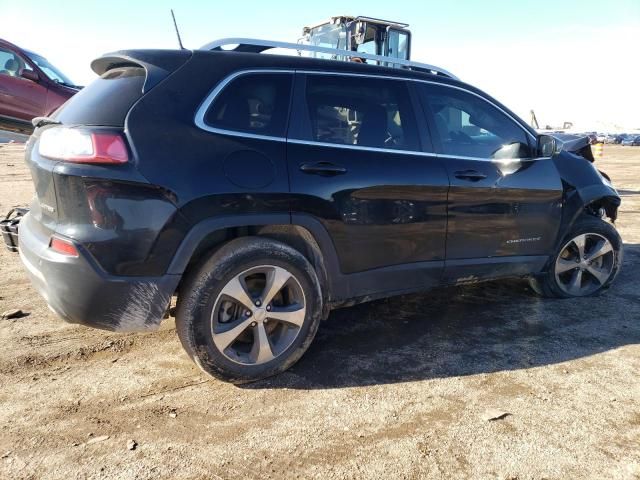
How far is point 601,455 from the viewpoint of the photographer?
228cm

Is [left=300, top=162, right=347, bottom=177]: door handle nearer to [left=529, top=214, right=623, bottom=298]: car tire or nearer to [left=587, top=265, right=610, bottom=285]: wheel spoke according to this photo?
[left=529, top=214, right=623, bottom=298]: car tire

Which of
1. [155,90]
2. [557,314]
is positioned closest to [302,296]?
[155,90]

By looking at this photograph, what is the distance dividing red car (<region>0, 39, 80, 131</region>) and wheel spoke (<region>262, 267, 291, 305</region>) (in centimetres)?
738

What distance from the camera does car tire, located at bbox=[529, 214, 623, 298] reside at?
167 inches

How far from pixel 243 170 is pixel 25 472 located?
5.68ft

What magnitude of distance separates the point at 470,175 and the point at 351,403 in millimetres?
1841

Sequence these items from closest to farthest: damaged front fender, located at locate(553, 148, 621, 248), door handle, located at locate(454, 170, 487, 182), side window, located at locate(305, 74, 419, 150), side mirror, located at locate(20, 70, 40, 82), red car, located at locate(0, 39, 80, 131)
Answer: side window, located at locate(305, 74, 419, 150) → door handle, located at locate(454, 170, 487, 182) → damaged front fender, located at locate(553, 148, 621, 248) → side mirror, located at locate(20, 70, 40, 82) → red car, located at locate(0, 39, 80, 131)

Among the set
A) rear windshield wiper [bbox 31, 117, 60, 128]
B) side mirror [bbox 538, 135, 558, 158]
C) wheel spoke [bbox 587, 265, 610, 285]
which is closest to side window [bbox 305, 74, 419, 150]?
side mirror [bbox 538, 135, 558, 158]

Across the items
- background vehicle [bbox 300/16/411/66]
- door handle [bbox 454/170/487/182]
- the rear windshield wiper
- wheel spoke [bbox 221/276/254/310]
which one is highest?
background vehicle [bbox 300/16/411/66]

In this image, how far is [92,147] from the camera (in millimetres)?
2438

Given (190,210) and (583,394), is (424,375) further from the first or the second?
(190,210)

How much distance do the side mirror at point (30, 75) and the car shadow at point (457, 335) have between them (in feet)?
24.3

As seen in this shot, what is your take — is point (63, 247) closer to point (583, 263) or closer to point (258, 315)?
point (258, 315)

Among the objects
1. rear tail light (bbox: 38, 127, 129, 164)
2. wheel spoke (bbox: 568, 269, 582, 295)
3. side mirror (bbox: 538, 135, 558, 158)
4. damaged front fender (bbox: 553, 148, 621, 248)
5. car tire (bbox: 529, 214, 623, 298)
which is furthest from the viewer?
wheel spoke (bbox: 568, 269, 582, 295)
